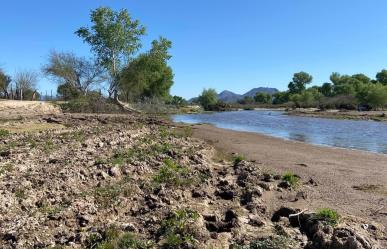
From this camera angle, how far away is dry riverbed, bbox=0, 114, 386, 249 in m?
7.41

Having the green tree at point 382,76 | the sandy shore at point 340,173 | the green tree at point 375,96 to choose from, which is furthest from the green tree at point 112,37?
the green tree at point 382,76

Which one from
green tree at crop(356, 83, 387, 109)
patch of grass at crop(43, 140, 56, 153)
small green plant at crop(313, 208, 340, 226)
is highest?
green tree at crop(356, 83, 387, 109)

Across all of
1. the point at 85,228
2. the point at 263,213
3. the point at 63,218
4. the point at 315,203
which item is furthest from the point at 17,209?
the point at 315,203

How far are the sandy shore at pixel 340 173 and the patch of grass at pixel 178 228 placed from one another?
11.6 feet

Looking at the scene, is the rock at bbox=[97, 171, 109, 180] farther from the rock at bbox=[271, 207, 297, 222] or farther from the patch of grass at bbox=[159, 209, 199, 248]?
the rock at bbox=[271, 207, 297, 222]

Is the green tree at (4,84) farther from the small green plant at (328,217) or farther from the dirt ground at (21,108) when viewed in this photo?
the small green plant at (328,217)

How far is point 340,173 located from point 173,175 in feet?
21.1

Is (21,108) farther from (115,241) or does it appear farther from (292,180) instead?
(115,241)

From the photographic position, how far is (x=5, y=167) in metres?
11.7

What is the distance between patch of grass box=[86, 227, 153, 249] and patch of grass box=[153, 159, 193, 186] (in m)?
4.14

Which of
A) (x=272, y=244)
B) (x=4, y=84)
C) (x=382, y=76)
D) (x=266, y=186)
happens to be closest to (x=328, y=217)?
(x=272, y=244)

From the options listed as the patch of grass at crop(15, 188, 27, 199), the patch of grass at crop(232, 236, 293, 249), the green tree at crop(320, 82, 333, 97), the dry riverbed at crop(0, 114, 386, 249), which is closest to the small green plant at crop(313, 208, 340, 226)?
the dry riverbed at crop(0, 114, 386, 249)

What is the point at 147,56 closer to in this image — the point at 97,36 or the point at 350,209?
the point at 97,36

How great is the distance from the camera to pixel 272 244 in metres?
6.99
